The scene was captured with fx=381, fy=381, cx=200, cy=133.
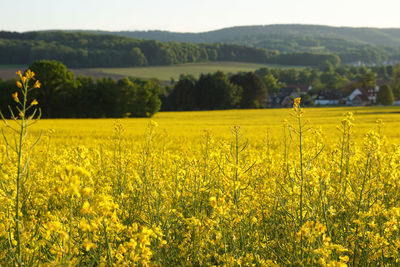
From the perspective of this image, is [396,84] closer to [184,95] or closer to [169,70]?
[184,95]

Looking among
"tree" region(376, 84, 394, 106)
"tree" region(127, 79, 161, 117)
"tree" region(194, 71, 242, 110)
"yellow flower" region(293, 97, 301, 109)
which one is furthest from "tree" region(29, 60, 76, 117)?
"tree" region(376, 84, 394, 106)

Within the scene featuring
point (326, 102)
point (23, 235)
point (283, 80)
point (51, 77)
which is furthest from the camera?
point (283, 80)

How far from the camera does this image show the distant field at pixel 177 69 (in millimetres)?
107900

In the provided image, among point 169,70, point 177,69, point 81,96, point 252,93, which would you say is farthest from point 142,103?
point 177,69

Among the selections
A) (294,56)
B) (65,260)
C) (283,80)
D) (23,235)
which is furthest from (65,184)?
(294,56)

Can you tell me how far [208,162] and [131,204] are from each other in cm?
135

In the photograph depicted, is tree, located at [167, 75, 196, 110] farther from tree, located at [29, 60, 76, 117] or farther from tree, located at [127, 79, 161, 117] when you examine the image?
tree, located at [29, 60, 76, 117]

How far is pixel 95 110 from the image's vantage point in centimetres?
5019

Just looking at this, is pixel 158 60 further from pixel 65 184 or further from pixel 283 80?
pixel 65 184

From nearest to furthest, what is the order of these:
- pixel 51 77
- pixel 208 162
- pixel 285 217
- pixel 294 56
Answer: pixel 285 217, pixel 208 162, pixel 51 77, pixel 294 56

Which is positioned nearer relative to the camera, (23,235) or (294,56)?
(23,235)

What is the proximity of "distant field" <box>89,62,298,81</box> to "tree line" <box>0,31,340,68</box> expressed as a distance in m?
6.72

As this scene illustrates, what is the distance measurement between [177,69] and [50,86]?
78811 mm

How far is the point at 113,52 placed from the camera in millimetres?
124750
